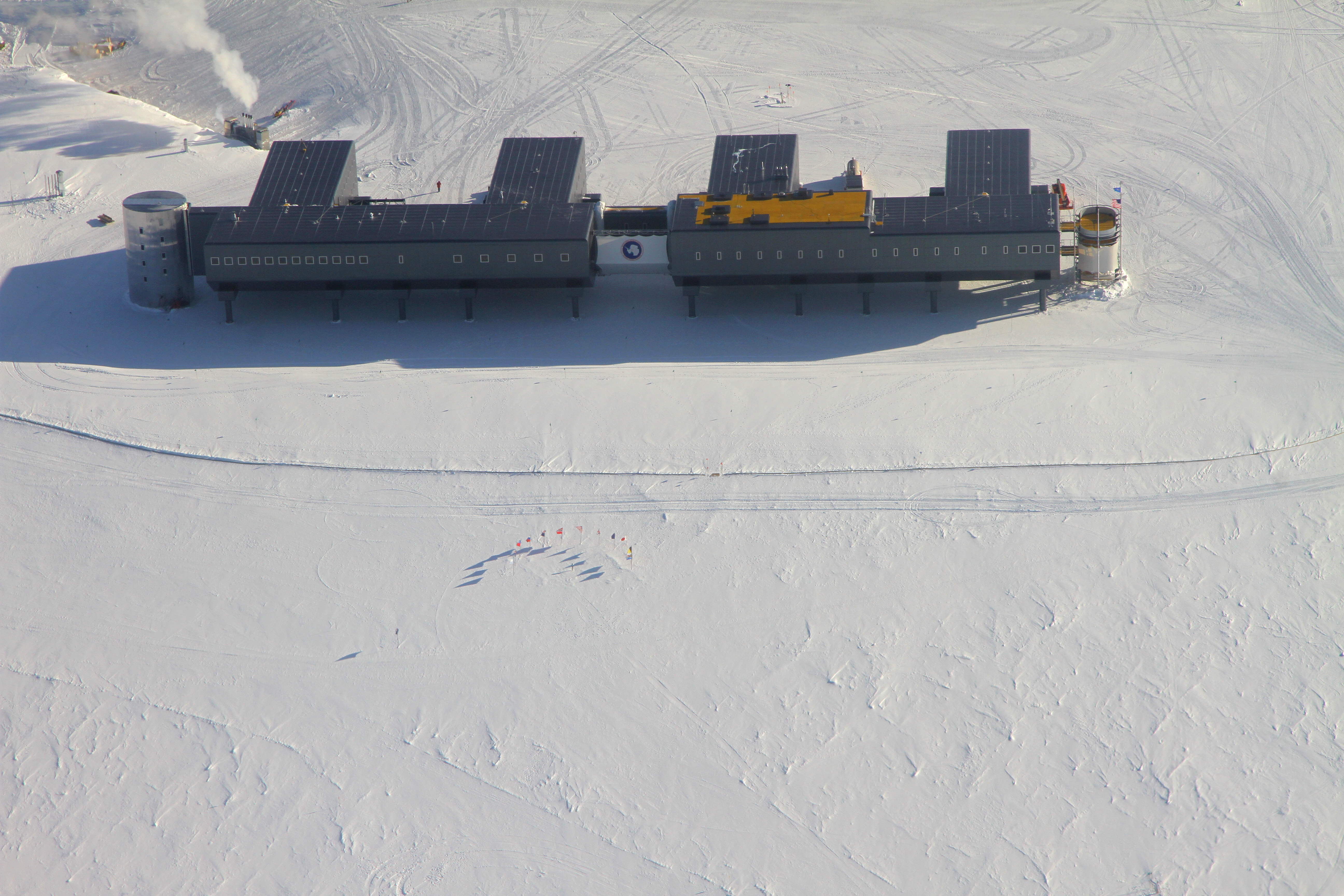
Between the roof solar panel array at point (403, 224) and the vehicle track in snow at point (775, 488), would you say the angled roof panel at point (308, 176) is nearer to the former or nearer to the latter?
the roof solar panel array at point (403, 224)

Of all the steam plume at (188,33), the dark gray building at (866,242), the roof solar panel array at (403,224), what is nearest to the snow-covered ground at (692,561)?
the dark gray building at (866,242)

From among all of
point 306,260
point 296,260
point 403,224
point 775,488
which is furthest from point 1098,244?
point 296,260

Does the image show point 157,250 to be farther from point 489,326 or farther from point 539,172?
point 539,172

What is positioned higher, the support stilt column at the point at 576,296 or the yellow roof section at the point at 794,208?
the yellow roof section at the point at 794,208

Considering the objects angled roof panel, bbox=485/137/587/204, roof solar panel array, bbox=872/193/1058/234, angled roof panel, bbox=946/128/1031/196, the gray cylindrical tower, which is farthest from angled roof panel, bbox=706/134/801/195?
the gray cylindrical tower

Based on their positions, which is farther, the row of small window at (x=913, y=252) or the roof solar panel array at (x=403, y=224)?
the roof solar panel array at (x=403, y=224)

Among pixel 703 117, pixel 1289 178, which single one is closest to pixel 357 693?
pixel 703 117
